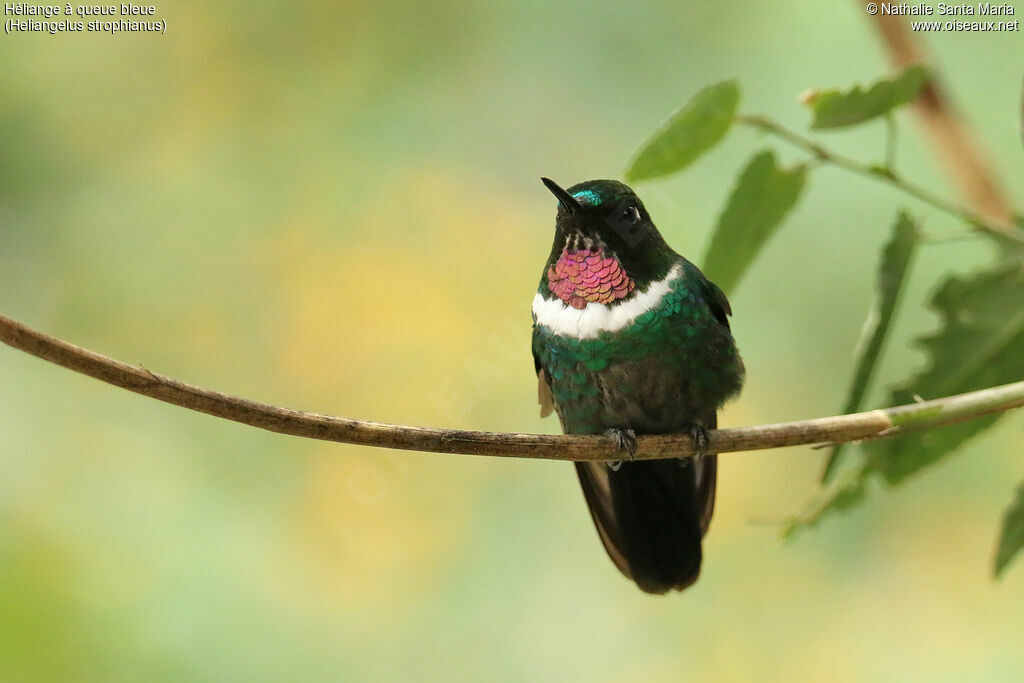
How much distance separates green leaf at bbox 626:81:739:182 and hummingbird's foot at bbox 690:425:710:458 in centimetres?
39

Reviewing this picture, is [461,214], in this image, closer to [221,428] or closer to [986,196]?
[221,428]

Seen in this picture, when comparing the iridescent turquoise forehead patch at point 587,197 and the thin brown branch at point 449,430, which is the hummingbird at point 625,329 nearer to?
the iridescent turquoise forehead patch at point 587,197

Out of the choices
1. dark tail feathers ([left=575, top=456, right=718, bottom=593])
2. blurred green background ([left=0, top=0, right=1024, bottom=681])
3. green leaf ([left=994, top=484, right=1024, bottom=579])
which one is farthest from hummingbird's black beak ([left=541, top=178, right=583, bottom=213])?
blurred green background ([left=0, top=0, right=1024, bottom=681])

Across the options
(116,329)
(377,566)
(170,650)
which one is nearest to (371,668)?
(377,566)

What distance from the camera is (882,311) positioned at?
1.43 metres

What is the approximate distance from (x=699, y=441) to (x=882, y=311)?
0.33 metres

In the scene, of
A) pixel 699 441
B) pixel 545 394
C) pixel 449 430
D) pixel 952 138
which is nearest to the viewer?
pixel 449 430

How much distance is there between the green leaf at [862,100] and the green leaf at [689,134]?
4.8 inches

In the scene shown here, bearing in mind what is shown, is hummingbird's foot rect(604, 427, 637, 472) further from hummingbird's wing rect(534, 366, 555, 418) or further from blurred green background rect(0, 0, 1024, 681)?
blurred green background rect(0, 0, 1024, 681)

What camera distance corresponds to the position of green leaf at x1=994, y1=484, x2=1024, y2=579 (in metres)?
1.52

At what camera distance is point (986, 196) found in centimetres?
194

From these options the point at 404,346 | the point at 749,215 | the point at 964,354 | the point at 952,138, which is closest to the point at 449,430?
the point at 749,215

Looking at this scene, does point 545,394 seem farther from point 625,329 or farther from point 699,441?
point 699,441

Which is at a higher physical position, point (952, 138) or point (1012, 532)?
point (952, 138)
